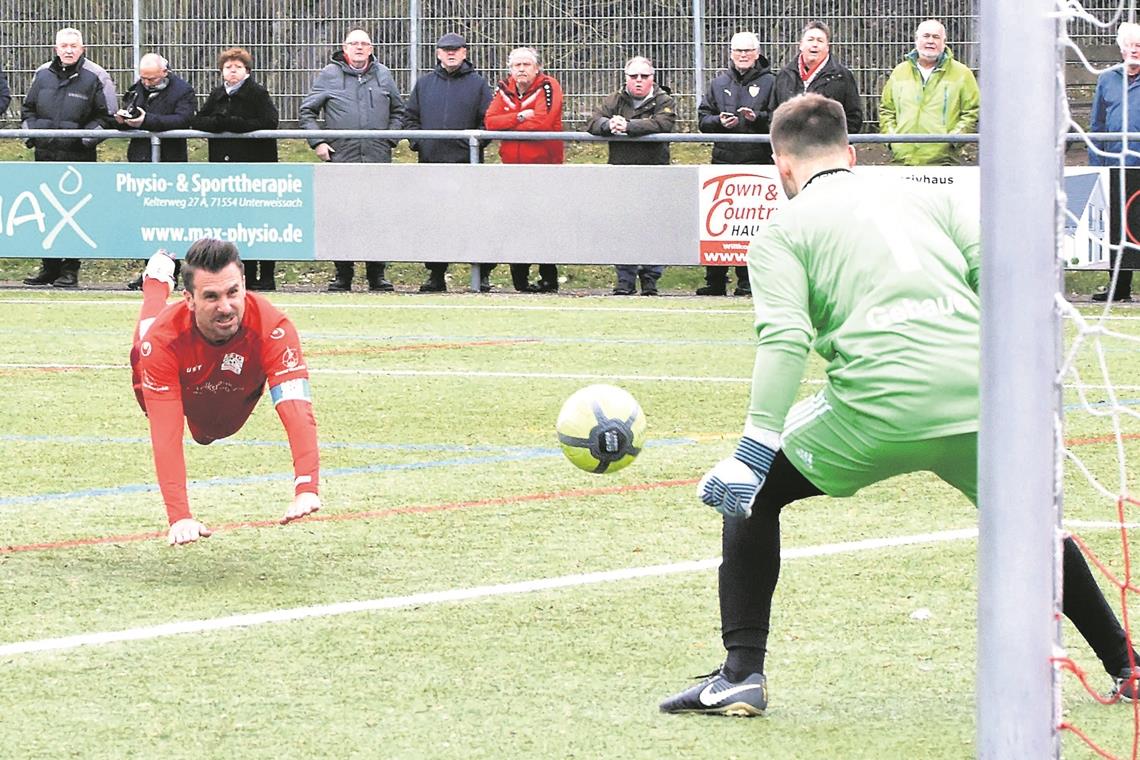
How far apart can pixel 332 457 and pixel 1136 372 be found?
535 centimetres

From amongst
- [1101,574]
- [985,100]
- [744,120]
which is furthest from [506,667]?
[744,120]

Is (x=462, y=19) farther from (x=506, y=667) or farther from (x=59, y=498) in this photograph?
(x=506, y=667)

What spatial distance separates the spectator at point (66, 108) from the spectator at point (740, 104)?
5.81 meters

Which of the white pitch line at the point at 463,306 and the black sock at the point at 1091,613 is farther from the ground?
the white pitch line at the point at 463,306

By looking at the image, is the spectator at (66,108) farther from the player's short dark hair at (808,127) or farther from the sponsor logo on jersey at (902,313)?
the sponsor logo on jersey at (902,313)

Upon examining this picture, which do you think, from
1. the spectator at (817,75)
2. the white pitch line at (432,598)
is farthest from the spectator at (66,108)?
the white pitch line at (432,598)

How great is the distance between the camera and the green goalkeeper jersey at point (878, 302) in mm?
4902

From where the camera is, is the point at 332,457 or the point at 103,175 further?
the point at 103,175

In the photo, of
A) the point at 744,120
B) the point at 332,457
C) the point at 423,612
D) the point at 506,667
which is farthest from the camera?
the point at 744,120

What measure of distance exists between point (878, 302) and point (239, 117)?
13.9 m

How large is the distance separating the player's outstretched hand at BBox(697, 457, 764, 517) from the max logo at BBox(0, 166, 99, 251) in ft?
47.0

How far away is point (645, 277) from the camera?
1758 cm

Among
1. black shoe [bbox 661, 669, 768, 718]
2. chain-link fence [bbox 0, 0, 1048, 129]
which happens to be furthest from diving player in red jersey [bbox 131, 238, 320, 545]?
chain-link fence [bbox 0, 0, 1048, 129]

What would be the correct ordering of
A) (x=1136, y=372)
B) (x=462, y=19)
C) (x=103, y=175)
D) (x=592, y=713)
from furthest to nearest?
1. (x=462, y=19)
2. (x=103, y=175)
3. (x=1136, y=372)
4. (x=592, y=713)
